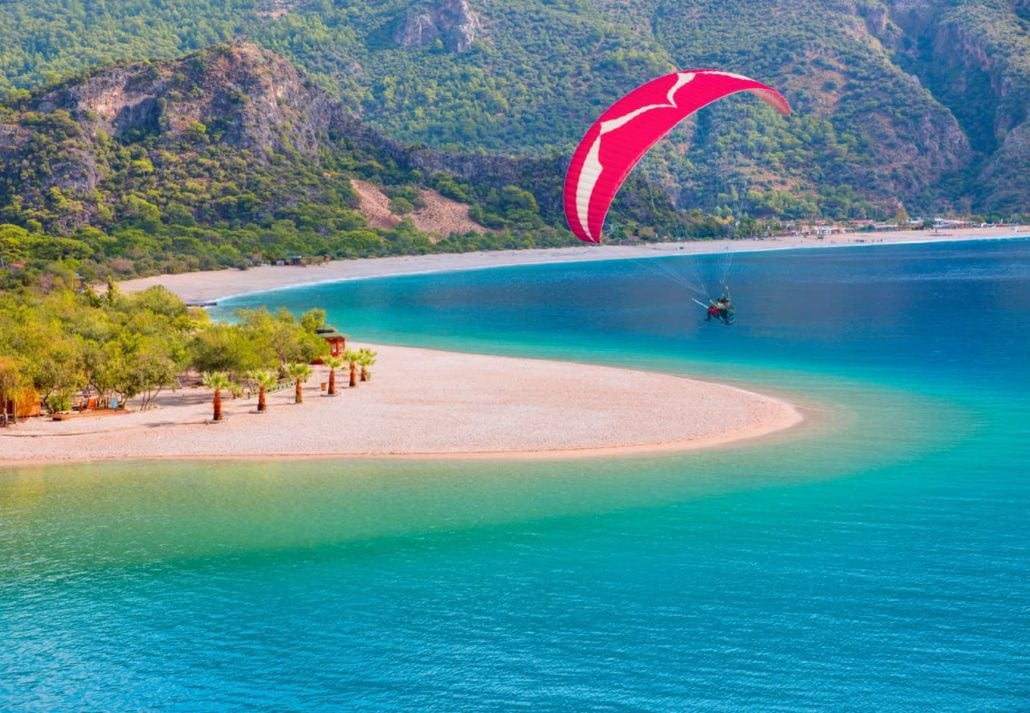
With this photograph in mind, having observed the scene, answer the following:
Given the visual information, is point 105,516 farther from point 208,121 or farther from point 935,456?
point 208,121

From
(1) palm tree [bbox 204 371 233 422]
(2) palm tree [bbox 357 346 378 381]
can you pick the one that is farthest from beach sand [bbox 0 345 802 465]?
(2) palm tree [bbox 357 346 378 381]

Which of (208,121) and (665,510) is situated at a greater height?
(208,121)

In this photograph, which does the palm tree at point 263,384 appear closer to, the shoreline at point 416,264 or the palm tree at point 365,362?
the palm tree at point 365,362

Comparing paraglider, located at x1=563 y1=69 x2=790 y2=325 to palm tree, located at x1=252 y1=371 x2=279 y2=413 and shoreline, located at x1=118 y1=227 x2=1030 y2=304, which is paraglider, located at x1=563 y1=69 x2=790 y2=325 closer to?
palm tree, located at x1=252 y1=371 x2=279 y2=413

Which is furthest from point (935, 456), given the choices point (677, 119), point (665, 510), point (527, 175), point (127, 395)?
point (527, 175)

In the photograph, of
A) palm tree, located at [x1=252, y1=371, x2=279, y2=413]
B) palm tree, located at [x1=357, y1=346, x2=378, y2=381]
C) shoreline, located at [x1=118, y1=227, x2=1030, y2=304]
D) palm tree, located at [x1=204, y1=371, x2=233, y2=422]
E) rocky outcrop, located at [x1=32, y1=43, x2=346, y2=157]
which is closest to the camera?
palm tree, located at [x1=204, y1=371, x2=233, y2=422]

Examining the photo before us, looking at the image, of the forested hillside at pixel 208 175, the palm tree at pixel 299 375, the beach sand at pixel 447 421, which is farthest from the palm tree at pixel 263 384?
the forested hillside at pixel 208 175

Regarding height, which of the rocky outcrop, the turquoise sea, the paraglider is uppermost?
the rocky outcrop

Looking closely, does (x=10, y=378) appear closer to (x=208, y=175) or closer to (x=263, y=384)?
(x=263, y=384)
